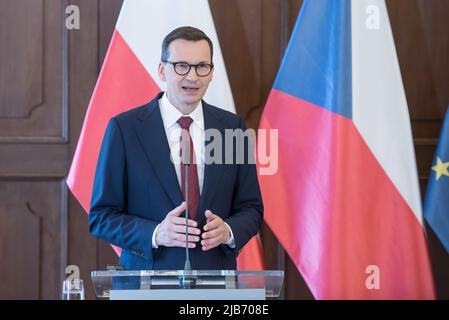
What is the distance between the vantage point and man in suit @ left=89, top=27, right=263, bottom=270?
2.39 meters

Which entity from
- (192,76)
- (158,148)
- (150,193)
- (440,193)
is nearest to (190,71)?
(192,76)

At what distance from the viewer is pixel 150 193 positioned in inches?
95.6

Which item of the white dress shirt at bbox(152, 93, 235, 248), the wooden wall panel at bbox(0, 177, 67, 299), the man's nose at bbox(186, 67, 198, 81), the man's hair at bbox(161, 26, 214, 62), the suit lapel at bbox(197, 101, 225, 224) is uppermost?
the man's hair at bbox(161, 26, 214, 62)

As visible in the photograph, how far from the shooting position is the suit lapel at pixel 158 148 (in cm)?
242

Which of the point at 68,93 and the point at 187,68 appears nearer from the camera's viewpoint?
the point at 187,68

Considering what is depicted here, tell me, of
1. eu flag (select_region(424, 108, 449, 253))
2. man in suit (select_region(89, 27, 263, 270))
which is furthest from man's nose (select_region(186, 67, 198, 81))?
eu flag (select_region(424, 108, 449, 253))

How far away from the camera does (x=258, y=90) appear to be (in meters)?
3.50

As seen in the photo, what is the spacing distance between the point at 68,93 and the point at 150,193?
1.19 metres

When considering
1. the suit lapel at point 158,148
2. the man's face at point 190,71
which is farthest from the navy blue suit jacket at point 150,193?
the man's face at point 190,71

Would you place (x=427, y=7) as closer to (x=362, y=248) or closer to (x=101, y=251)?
(x=362, y=248)

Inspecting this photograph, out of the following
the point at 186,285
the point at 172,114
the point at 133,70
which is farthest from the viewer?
the point at 133,70

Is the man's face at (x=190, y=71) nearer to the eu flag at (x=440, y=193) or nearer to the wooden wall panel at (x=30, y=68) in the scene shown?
the wooden wall panel at (x=30, y=68)

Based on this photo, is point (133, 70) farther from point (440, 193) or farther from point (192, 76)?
point (440, 193)

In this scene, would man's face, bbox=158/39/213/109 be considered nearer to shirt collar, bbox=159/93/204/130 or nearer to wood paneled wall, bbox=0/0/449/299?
shirt collar, bbox=159/93/204/130
